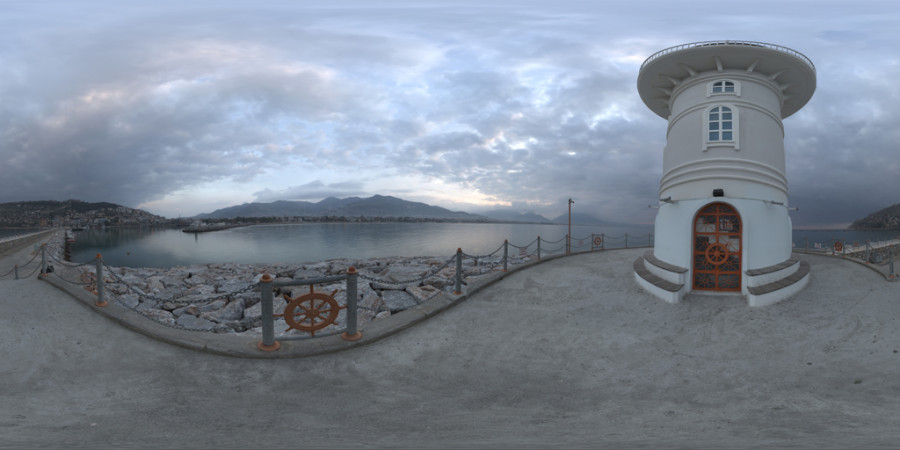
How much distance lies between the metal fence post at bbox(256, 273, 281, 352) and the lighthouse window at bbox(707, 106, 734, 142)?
32.7 feet

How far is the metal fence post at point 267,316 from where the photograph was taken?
19.5 feet

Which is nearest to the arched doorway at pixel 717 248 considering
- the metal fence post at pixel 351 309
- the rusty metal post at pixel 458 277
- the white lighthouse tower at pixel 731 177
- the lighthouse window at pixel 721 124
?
the white lighthouse tower at pixel 731 177

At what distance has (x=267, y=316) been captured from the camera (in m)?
6.02

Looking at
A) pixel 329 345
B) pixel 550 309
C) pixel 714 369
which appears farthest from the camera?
pixel 550 309

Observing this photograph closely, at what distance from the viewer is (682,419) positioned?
4.35m

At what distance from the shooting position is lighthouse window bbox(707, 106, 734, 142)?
854cm

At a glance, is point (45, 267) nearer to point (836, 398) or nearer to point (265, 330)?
point (265, 330)

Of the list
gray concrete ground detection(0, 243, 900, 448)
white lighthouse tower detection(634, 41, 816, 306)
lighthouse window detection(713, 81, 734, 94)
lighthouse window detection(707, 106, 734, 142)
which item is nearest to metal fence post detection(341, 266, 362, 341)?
gray concrete ground detection(0, 243, 900, 448)

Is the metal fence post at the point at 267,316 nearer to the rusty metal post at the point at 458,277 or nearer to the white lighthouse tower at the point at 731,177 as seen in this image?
the rusty metal post at the point at 458,277

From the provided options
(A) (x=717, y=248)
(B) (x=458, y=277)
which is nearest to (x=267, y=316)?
(B) (x=458, y=277)

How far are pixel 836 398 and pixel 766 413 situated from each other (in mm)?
1123

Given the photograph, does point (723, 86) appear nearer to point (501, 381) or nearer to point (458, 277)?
point (458, 277)

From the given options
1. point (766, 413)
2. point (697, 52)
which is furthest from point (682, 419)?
point (697, 52)

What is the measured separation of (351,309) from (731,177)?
29.1 feet
